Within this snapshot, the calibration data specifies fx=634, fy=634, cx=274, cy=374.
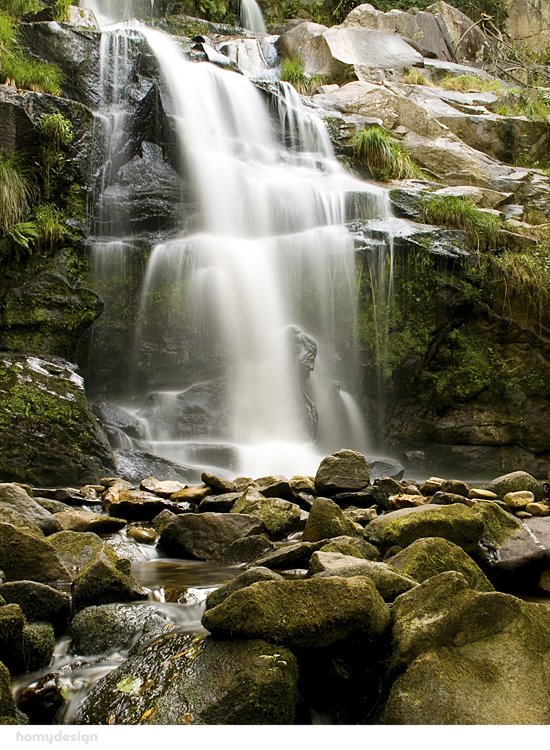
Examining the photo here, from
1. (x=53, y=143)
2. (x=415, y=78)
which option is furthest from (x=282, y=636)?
(x=415, y=78)

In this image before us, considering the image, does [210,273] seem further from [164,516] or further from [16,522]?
[16,522]

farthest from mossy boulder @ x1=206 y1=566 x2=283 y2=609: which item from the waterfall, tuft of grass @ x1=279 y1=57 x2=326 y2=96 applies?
the waterfall

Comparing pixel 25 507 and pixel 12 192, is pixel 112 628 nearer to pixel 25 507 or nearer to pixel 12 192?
pixel 25 507

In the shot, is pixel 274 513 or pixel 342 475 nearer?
pixel 274 513

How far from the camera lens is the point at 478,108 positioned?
49.8ft

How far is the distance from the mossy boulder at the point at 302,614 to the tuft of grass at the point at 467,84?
16.7m

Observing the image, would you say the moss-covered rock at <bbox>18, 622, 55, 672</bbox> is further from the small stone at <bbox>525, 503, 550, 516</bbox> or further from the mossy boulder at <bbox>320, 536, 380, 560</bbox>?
the small stone at <bbox>525, 503, 550, 516</bbox>

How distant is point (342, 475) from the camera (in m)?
5.27

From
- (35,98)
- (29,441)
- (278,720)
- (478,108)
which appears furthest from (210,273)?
(478,108)

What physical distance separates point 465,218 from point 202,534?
818 cm

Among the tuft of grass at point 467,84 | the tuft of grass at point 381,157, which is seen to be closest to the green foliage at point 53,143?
the tuft of grass at point 381,157

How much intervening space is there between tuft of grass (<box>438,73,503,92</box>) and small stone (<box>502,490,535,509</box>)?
46.6 feet

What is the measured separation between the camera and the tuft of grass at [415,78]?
16078 mm

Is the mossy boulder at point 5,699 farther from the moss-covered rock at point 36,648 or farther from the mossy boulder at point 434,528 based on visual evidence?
the mossy boulder at point 434,528
